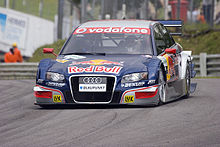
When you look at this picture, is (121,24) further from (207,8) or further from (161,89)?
(207,8)

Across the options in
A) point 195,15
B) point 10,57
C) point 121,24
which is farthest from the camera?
point 10,57

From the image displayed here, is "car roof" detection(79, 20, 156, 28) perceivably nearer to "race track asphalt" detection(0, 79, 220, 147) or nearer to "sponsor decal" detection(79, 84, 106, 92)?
"race track asphalt" detection(0, 79, 220, 147)

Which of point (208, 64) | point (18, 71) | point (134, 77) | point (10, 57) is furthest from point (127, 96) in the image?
point (10, 57)

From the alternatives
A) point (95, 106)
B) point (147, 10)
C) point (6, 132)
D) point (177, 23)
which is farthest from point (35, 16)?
point (6, 132)

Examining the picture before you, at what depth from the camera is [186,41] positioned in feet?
86.4

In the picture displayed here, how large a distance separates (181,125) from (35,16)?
29.8 meters

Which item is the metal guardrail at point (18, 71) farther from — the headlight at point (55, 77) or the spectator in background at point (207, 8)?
the headlight at point (55, 77)

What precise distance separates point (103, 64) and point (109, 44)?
1.20 metres

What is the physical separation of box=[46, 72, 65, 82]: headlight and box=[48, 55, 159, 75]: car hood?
63 millimetres

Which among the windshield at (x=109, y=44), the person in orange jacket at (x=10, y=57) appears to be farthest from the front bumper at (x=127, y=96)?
the person in orange jacket at (x=10, y=57)

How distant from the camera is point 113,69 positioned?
9.07m

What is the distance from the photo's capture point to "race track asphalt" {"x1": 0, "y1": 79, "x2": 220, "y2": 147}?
6.25 meters

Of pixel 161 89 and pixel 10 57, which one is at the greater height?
pixel 10 57

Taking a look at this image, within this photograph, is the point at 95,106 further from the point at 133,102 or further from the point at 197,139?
the point at 197,139
